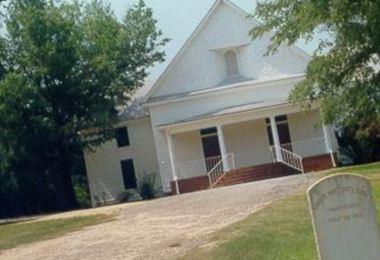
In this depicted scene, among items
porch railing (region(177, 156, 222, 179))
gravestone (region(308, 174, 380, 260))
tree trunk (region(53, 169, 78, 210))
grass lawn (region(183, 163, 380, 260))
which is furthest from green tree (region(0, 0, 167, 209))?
gravestone (region(308, 174, 380, 260))

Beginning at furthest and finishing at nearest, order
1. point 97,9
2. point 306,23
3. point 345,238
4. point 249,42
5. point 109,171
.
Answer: point 97,9 < point 109,171 < point 249,42 < point 306,23 < point 345,238

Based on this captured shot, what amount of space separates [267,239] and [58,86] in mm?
35073

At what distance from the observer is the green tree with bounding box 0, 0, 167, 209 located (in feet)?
161

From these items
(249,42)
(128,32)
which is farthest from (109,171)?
(249,42)

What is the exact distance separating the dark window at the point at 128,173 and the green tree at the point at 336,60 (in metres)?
18.2

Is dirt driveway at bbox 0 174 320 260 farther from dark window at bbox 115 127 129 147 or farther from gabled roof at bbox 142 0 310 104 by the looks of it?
dark window at bbox 115 127 129 147

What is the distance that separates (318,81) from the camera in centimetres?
3488

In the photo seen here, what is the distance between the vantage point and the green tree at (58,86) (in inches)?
1934

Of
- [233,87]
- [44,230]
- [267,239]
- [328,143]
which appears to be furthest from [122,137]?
[267,239]

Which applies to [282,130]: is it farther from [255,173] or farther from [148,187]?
[148,187]

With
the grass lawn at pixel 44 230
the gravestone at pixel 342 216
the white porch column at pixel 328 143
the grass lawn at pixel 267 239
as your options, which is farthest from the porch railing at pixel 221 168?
the gravestone at pixel 342 216

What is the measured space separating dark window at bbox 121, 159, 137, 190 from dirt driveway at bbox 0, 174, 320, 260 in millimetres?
22389

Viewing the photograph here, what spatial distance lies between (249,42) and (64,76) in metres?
9.64

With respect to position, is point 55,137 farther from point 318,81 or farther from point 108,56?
point 318,81
